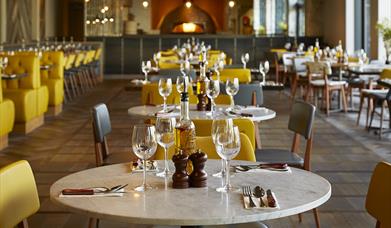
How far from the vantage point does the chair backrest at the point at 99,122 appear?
436cm

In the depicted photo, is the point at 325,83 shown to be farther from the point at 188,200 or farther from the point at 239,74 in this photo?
the point at 188,200

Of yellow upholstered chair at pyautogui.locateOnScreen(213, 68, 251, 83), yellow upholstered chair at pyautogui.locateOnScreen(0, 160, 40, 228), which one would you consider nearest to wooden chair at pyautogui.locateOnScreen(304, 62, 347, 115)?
yellow upholstered chair at pyautogui.locateOnScreen(213, 68, 251, 83)

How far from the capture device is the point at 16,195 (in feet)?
7.98

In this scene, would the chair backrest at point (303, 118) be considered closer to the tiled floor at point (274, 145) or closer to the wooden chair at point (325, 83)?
the tiled floor at point (274, 145)

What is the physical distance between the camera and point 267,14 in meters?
21.7

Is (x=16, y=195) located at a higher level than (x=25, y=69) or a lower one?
lower

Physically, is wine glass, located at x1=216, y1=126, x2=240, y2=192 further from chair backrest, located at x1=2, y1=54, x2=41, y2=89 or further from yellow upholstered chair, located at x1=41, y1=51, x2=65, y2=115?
yellow upholstered chair, located at x1=41, y1=51, x2=65, y2=115

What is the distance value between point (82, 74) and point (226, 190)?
43.4ft

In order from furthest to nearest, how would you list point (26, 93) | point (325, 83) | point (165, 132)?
point (325, 83) → point (26, 93) → point (165, 132)

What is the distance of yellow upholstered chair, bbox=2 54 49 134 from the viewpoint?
8617 millimetres

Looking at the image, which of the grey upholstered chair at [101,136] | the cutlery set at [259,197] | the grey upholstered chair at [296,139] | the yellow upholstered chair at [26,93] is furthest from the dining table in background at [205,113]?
the yellow upholstered chair at [26,93]

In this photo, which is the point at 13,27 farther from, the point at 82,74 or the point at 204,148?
the point at 204,148

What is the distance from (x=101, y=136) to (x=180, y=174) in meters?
1.96

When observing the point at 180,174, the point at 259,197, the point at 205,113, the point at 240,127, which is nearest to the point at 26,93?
the point at 205,113
